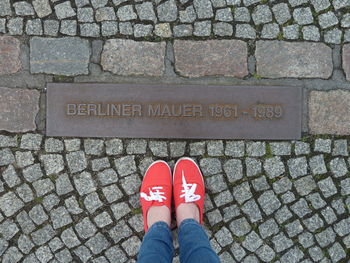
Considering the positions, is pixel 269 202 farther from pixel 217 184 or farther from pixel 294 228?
pixel 217 184

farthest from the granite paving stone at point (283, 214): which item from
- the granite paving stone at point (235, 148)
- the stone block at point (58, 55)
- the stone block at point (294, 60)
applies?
the stone block at point (58, 55)

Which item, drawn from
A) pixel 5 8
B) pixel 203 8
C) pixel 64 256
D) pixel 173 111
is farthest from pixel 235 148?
pixel 5 8

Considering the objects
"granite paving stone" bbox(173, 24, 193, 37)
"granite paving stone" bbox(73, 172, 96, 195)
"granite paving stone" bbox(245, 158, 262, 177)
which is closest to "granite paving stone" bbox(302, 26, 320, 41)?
"granite paving stone" bbox(173, 24, 193, 37)

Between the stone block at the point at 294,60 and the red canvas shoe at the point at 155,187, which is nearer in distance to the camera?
the red canvas shoe at the point at 155,187

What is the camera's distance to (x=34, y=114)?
296 centimetres

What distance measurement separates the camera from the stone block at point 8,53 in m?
2.95

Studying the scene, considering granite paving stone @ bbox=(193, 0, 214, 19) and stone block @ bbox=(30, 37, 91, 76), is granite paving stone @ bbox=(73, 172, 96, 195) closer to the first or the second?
stone block @ bbox=(30, 37, 91, 76)

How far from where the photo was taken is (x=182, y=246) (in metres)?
2.47

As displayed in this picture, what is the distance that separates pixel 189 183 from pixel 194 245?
1.95 ft

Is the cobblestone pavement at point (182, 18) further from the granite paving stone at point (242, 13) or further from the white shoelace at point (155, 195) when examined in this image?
the white shoelace at point (155, 195)

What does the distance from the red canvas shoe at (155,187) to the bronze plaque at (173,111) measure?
26cm

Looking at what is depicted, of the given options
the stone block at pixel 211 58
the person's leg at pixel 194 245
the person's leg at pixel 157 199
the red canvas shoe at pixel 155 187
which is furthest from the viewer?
the stone block at pixel 211 58

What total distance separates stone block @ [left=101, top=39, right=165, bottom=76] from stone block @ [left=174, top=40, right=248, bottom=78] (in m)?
0.15

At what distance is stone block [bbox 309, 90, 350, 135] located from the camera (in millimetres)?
3000
